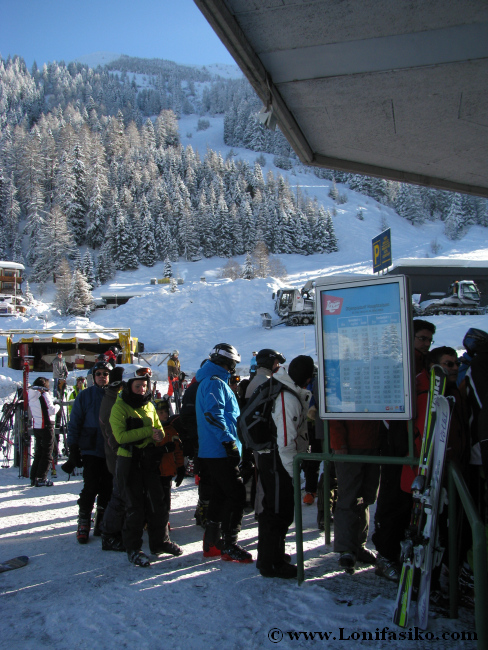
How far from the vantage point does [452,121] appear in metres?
3.86

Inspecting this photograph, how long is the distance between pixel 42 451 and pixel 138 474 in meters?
3.38

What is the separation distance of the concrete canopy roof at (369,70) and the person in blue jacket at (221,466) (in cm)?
244

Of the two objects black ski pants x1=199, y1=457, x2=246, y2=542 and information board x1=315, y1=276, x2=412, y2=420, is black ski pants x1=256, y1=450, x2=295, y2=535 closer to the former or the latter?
black ski pants x1=199, y1=457, x2=246, y2=542

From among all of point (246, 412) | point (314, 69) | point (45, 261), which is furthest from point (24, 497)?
point (45, 261)

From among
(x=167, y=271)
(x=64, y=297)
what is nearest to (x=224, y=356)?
(x=64, y=297)

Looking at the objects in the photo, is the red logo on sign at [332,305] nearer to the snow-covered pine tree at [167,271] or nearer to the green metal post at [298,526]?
the green metal post at [298,526]

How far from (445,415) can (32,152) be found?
87844 millimetres

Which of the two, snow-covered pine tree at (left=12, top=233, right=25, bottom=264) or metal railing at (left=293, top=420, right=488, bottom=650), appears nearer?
metal railing at (left=293, top=420, right=488, bottom=650)

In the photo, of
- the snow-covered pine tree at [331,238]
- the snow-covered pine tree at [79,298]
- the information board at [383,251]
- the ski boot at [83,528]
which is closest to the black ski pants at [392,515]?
the ski boot at [83,528]

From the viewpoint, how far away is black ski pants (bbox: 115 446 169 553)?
12.0 feet

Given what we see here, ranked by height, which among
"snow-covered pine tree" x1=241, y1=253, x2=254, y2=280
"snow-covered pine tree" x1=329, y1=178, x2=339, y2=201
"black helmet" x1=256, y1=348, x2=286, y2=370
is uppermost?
"snow-covered pine tree" x1=329, y1=178, x2=339, y2=201

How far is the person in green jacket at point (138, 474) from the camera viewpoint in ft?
12.1

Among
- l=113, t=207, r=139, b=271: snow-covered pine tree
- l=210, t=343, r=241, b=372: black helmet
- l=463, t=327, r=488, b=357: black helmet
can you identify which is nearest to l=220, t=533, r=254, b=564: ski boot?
l=210, t=343, r=241, b=372: black helmet

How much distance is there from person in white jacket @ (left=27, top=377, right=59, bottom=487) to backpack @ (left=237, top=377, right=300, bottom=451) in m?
4.25
